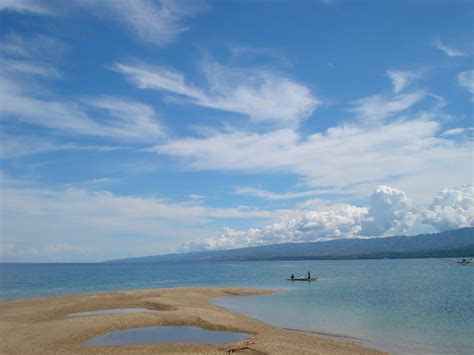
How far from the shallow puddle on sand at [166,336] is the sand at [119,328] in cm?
127

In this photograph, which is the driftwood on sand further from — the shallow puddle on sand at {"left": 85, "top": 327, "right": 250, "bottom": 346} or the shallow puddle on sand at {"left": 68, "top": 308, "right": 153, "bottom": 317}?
the shallow puddle on sand at {"left": 68, "top": 308, "right": 153, "bottom": 317}

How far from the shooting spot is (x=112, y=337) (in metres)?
34.4

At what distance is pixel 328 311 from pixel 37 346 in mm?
31631

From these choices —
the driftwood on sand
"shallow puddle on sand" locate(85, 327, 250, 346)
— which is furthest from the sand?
"shallow puddle on sand" locate(85, 327, 250, 346)

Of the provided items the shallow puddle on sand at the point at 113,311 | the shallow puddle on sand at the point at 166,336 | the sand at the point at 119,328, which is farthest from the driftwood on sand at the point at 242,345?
the shallow puddle on sand at the point at 113,311

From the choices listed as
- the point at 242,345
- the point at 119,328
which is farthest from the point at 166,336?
the point at 242,345

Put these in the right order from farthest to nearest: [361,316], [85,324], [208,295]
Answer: [208,295]
[361,316]
[85,324]

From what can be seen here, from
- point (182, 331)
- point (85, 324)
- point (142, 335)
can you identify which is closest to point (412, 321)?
point (182, 331)

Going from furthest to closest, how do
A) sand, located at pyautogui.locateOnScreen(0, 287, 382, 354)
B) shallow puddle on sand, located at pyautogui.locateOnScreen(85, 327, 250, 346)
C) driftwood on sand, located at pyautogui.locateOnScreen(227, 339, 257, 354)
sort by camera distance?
shallow puddle on sand, located at pyautogui.locateOnScreen(85, 327, 250, 346), sand, located at pyautogui.locateOnScreen(0, 287, 382, 354), driftwood on sand, located at pyautogui.locateOnScreen(227, 339, 257, 354)

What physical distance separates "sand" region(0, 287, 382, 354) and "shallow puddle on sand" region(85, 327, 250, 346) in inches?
50.0

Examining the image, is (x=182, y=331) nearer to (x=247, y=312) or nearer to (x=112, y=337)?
(x=112, y=337)

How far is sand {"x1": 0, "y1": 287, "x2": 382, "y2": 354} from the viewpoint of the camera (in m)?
29.1

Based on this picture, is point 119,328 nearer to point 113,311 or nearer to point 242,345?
point 113,311

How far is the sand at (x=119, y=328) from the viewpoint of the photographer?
2909cm
